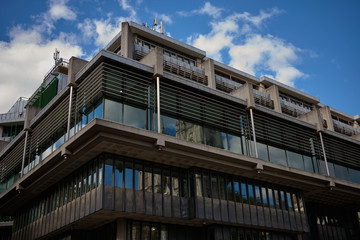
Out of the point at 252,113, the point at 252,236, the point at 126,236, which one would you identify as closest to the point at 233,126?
the point at 252,113

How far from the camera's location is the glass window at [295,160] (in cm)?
3155

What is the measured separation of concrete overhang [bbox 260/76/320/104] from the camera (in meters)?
→ 48.4

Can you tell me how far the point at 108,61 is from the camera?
24859 millimetres

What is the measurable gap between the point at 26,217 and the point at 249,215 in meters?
17.3

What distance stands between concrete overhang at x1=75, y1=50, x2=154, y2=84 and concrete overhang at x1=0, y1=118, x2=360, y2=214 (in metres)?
4.44

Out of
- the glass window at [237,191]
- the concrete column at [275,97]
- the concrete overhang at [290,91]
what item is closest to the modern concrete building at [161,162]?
the glass window at [237,191]

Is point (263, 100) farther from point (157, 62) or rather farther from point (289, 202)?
point (157, 62)

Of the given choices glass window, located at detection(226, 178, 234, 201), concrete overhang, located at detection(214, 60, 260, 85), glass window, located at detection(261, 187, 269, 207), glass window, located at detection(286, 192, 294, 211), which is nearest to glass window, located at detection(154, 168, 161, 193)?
glass window, located at detection(226, 178, 234, 201)

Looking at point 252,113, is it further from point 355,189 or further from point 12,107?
point 12,107

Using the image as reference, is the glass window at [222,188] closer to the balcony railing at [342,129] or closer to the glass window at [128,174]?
the glass window at [128,174]

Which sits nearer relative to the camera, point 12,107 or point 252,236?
point 252,236

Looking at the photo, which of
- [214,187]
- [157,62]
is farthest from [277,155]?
[157,62]

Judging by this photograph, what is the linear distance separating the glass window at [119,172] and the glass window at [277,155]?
37.8ft

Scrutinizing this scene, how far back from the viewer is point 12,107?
60.9 m
